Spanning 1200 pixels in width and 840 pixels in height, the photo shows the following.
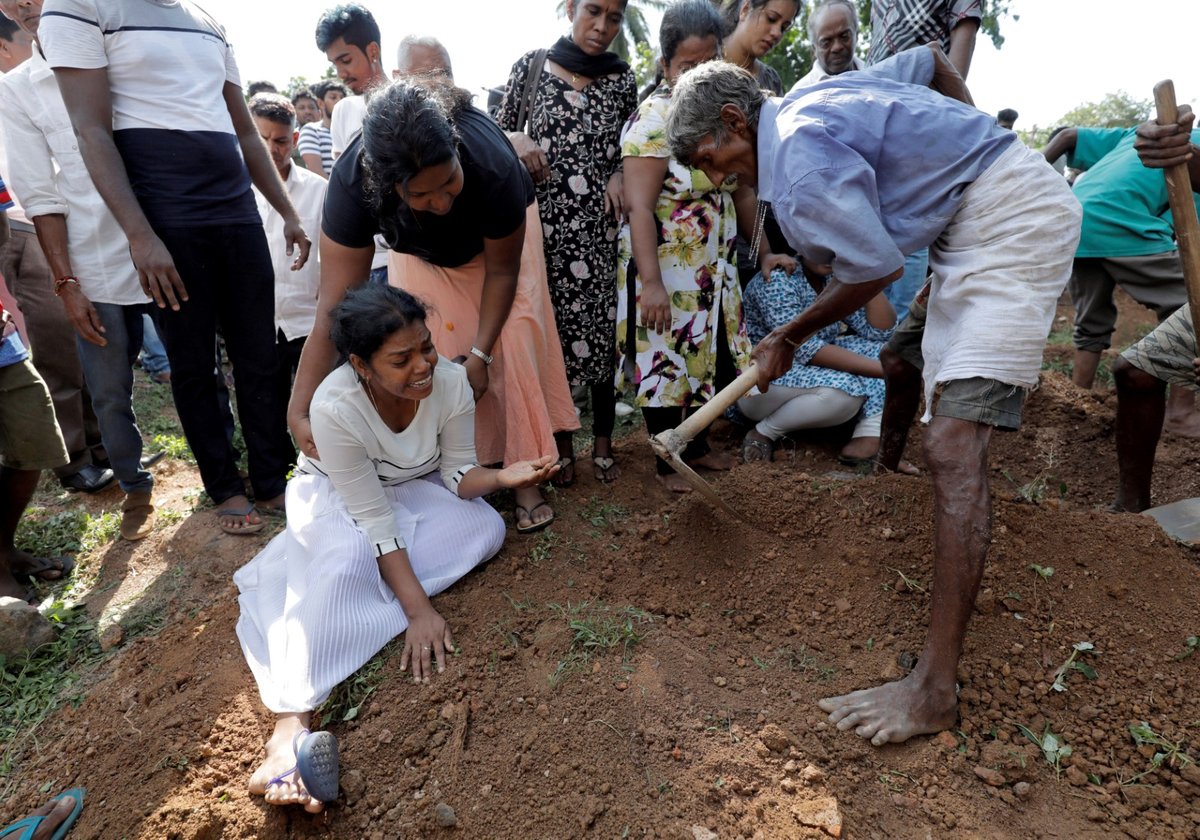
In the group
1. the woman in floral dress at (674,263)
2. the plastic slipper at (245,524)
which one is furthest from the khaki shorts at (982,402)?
the plastic slipper at (245,524)

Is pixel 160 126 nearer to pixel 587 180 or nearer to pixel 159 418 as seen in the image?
pixel 587 180

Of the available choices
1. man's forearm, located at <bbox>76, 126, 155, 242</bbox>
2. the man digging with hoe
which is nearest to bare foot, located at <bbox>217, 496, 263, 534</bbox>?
man's forearm, located at <bbox>76, 126, 155, 242</bbox>

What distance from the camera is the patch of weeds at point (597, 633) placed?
1.99m

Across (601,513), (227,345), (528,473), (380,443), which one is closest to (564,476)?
(601,513)

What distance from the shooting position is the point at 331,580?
6.95 ft

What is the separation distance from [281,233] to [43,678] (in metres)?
2.25

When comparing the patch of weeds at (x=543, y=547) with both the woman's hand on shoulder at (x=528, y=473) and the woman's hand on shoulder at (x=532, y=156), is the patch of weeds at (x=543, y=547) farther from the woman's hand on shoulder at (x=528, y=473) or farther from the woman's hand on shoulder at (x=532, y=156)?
the woman's hand on shoulder at (x=532, y=156)

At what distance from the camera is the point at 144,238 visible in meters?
2.54

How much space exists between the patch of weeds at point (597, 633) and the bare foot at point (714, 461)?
3.98ft

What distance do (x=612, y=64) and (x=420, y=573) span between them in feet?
6.95

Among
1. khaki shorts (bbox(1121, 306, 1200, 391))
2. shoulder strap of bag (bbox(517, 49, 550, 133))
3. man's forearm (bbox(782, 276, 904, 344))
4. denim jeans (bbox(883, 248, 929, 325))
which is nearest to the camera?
man's forearm (bbox(782, 276, 904, 344))

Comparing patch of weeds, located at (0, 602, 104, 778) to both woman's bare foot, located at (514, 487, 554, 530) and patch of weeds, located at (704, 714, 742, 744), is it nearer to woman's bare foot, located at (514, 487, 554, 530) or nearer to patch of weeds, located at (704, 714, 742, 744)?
woman's bare foot, located at (514, 487, 554, 530)

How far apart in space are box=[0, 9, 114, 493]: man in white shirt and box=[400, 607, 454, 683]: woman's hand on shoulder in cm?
245

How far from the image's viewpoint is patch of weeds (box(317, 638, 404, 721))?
2008mm
